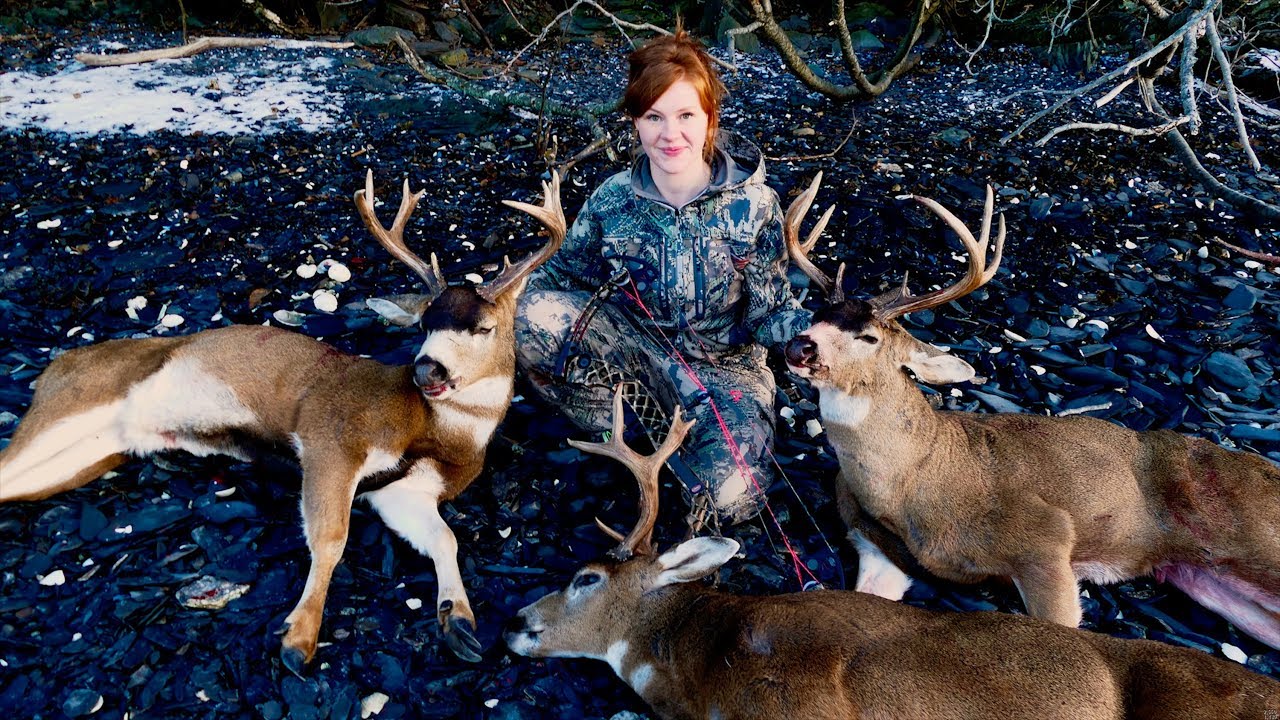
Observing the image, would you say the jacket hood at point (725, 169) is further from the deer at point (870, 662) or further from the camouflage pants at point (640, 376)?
the deer at point (870, 662)

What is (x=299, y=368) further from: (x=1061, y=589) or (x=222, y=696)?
(x=1061, y=589)

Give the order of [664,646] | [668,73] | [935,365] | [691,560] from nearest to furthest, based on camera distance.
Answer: [664,646]
[691,560]
[935,365]
[668,73]

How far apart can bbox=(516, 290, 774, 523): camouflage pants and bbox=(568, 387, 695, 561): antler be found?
60 centimetres

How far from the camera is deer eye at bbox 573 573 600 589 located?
2.83 metres

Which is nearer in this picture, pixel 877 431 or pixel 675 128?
pixel 877 431

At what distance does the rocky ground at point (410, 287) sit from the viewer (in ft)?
9.48

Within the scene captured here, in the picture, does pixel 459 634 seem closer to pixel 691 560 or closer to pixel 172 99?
pixel 691 560

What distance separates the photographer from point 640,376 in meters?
3.99

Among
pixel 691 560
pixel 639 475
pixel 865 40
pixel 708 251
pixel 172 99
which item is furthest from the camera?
pixel 865 40

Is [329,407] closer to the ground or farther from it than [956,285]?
closer to the ground

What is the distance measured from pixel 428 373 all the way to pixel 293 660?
980 millimetres

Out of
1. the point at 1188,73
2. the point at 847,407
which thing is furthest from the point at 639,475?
the point at 1188,73

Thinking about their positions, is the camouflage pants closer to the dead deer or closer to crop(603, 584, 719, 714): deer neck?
the dead deer

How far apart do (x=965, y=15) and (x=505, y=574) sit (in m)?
7.68
